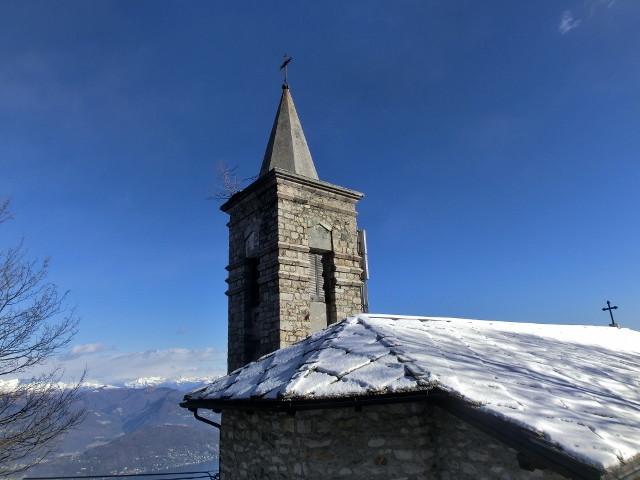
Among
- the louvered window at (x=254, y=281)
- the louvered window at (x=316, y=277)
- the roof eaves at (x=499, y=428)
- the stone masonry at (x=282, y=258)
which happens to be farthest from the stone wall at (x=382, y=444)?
the louvered window at (x=254, y=281)

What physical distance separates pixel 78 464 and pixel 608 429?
172 meters

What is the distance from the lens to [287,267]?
28.9ft

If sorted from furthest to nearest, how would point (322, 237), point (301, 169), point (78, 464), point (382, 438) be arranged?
point (78, 464)
point (301, 169)
point (322, 237)
point (382, 438)

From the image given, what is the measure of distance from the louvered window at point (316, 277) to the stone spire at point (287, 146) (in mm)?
2028

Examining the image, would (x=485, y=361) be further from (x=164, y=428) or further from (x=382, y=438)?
(x=164, y=428)

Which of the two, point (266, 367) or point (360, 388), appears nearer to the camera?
point (360, 388)

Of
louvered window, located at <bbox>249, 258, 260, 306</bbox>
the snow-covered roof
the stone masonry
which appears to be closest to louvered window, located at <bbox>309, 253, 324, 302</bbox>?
the stone masonry

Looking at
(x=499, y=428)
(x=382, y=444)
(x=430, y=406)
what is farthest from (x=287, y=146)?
(x=499, y=428)

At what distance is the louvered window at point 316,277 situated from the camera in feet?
30.4

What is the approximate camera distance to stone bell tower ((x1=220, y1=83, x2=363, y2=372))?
28.5 ft

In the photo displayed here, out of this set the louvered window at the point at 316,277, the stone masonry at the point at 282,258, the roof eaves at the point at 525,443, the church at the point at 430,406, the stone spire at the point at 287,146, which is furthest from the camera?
the stone spire at the point at 287,146

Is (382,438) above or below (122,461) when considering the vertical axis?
above

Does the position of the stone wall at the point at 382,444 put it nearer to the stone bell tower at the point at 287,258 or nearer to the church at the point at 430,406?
the church at the point at 430,406

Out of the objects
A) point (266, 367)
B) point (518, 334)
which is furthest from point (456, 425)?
point (518, 334)
